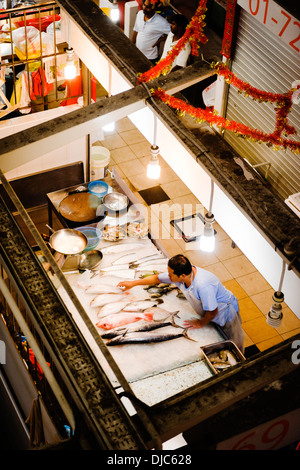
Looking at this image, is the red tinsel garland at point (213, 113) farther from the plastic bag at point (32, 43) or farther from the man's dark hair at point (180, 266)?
the plastic bag at point (32, 43)

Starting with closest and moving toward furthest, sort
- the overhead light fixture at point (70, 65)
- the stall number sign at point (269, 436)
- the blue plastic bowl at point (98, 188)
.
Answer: the stall number sign at point (269, 436) < the overhead light fixture at point (70, 65) < the blue plastic bowl at point (98, 188)

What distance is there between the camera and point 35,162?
7789mm

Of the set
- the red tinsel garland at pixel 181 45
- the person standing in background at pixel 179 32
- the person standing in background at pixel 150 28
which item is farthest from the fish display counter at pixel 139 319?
the person standing in background at pixel 150 28

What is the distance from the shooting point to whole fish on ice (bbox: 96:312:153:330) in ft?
19.1

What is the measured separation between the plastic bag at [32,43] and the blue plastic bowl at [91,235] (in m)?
2.56

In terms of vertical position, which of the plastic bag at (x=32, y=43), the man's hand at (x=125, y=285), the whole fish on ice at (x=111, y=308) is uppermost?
the plastic bag at (x=32, y=43)

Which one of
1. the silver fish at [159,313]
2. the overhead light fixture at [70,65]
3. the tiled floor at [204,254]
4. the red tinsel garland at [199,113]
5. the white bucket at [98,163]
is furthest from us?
the white bucket at [98,163]

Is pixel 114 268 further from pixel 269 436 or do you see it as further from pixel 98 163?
pixel 269 436

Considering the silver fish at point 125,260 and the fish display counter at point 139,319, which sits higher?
the silver fish at point 125,260

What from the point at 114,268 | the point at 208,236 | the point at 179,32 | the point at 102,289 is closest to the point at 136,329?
the point at 102,289

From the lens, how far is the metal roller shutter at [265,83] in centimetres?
617
